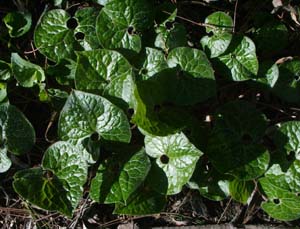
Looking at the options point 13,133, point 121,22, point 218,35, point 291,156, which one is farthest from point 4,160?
point 291,156

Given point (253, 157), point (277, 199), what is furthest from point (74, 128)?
point (277, 199)

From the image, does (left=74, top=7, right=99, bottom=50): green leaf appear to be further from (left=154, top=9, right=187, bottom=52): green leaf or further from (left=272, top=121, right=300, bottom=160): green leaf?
(left=272, top=121, right=300, bottom=160): green leaf

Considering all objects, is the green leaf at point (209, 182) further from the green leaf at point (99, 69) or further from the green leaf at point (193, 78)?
the green leaf at point (99, 69)

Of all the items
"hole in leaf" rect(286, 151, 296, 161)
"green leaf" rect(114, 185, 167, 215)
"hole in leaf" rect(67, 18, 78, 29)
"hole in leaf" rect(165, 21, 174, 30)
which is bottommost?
"green leaf" rect(114, 185, 167, 215)

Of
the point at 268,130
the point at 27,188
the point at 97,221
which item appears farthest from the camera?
the point at 97,221

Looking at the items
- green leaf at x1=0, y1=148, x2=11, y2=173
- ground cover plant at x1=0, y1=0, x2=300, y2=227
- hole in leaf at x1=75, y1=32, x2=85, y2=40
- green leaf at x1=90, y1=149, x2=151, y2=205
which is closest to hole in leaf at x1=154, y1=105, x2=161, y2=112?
ground cover plant at x1=0, y1=0, x2=300, y2=227

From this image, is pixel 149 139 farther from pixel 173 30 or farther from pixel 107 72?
pixel 173 30

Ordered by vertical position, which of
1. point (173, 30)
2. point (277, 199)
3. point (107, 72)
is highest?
point (173, 30)
